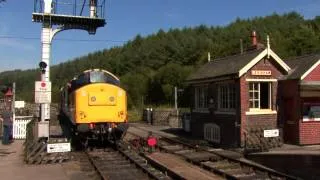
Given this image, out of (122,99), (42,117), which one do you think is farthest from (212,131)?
(42,117)

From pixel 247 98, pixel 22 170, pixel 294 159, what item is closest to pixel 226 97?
pixel 247 98

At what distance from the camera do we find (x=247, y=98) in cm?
2102

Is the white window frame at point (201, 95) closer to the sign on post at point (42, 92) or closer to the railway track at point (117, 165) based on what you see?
the railway track at point (117, 165)

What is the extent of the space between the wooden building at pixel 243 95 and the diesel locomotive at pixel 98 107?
4764 mm

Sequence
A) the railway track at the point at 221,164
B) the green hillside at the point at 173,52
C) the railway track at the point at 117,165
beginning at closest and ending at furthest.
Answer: the railway track at the point at 221,164 → the railway track at the point at 117,165 → the green hillside at the point at 173,52

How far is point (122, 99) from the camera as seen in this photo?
1994 cm

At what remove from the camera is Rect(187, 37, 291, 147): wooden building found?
21.0 metres

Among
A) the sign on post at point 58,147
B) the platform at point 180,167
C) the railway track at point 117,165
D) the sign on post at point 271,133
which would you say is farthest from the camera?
the sign on post at point 271,133

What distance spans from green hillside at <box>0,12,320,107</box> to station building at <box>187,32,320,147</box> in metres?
41.0

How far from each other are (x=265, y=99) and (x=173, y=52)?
269ft

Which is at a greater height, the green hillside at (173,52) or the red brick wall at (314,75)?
the green hillside at (173,52)

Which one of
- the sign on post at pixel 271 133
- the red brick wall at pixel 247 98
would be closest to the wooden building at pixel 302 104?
the red brick wall at pixel 247 98

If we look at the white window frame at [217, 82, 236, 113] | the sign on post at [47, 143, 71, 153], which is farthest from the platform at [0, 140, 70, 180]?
the white window frame at [217, 82, 236, 113]

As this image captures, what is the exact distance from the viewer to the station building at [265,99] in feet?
68.6
